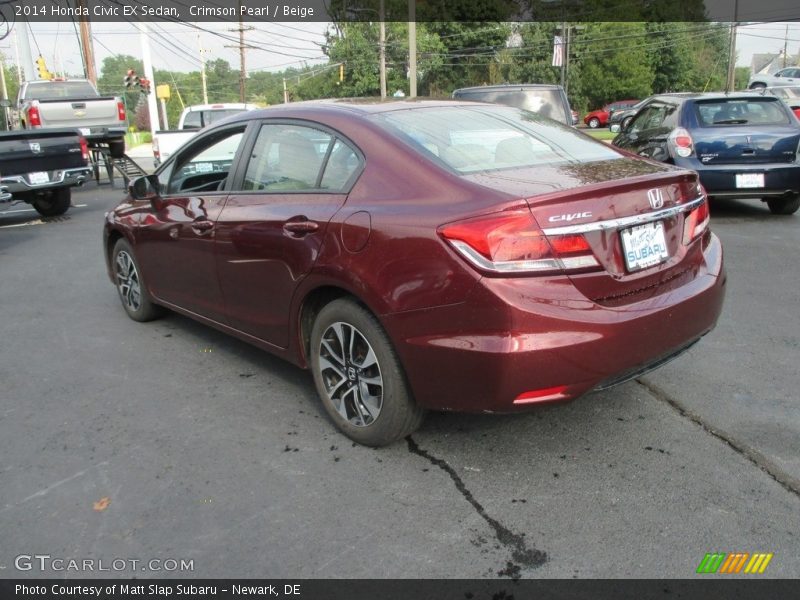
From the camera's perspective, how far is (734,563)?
8.22ft

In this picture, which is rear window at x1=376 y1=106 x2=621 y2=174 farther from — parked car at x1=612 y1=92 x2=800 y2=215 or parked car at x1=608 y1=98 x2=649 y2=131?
parked car at x1=608 y1=98 x2=649 y2=131

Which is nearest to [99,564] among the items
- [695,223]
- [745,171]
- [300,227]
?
[300,227]

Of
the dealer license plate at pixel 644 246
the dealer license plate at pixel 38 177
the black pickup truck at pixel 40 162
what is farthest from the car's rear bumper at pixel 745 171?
the dealer license plate at pixel 38 177

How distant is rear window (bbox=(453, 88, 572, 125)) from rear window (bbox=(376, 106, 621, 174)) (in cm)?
751

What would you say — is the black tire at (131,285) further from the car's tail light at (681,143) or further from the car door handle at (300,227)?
the car's tail light at (681,143)

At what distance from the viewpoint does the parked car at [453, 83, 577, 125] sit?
11.2 m

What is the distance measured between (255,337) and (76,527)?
1.47 meters

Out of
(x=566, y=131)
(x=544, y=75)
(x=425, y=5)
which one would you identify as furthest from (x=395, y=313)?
(x=425, y=5)

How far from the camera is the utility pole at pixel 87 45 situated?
25562 mm

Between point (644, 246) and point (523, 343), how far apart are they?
76cm

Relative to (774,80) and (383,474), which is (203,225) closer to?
(383,474)

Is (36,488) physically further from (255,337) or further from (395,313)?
(395,313)

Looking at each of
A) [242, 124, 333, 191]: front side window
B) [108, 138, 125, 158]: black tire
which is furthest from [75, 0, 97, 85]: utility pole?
[242, 124, 333, 191]: front side window

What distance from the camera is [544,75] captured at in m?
62.6
